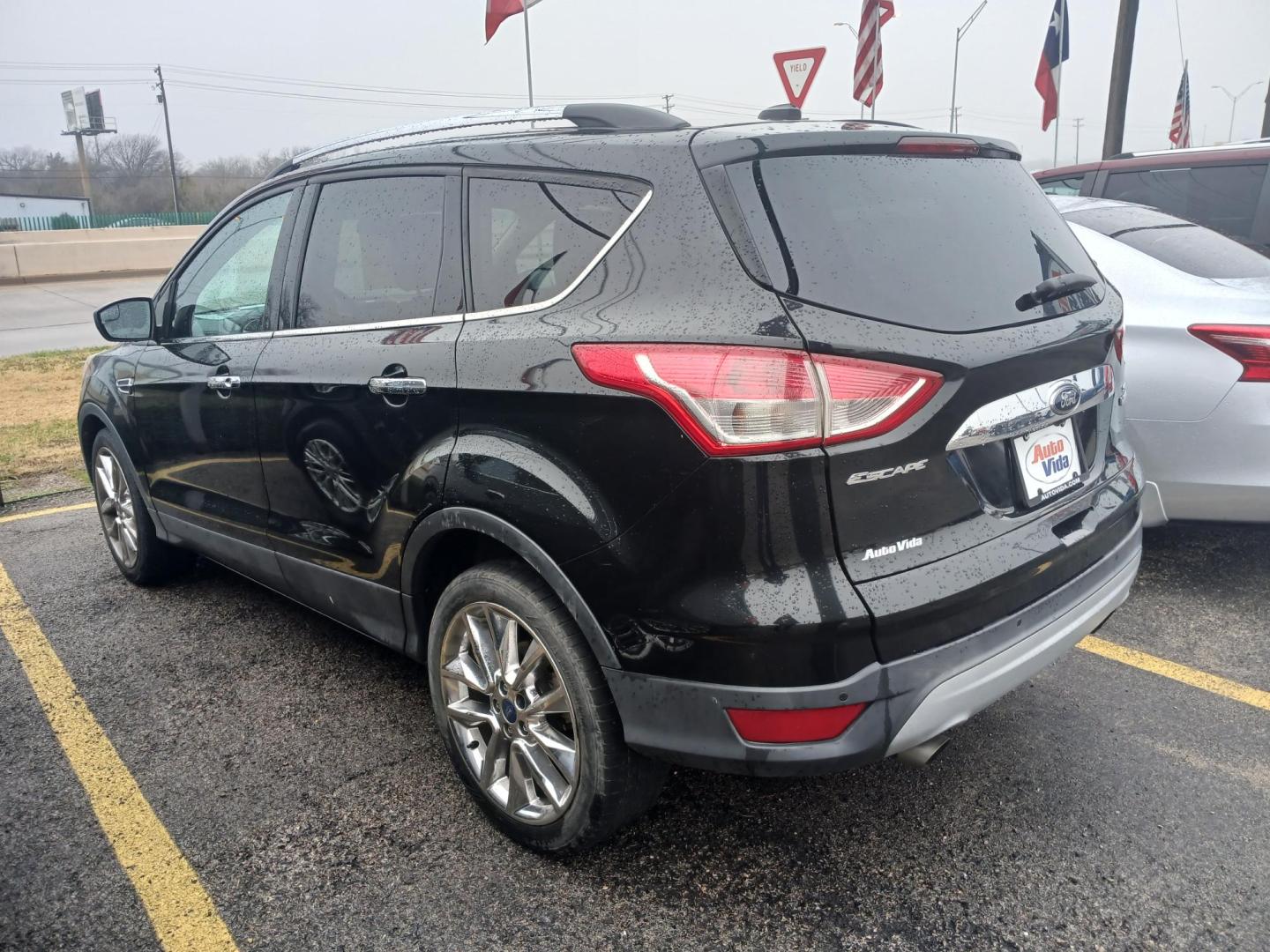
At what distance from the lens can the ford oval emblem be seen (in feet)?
7.90

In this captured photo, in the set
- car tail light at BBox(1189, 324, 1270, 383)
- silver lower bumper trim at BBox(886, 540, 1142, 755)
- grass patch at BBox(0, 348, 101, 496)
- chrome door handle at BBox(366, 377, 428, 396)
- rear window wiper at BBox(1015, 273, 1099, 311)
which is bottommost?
grass patch at BBox(0, 348, 101, 496)

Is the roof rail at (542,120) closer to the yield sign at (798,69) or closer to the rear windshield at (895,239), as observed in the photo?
the rear windshield at (895,239)

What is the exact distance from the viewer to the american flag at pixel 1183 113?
933 inches

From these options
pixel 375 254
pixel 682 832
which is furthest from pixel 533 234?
pixel 682 832

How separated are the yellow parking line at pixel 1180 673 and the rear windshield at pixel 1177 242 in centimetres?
158

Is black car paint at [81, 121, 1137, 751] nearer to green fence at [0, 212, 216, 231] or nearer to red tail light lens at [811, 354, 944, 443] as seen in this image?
red tail light lens at [811, 354, 944, 443]

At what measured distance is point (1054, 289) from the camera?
2.52 meters

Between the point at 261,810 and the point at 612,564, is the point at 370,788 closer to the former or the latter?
the point at 261,810

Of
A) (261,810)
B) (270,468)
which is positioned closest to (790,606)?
(261,810)

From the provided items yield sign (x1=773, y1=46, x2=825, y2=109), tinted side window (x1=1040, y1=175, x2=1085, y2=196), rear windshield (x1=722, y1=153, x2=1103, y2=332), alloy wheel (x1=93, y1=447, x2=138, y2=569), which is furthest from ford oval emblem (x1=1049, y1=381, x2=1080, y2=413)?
yield sign (x1=773, y1=46, x2=825, y2=109)

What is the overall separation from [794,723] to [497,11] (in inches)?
312

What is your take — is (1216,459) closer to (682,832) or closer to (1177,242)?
(1177,242)

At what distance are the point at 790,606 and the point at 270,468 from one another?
203cm

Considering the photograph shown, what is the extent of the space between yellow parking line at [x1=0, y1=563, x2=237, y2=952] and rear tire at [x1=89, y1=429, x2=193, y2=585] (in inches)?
23.4
